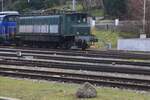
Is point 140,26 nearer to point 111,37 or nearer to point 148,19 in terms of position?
point 148,19

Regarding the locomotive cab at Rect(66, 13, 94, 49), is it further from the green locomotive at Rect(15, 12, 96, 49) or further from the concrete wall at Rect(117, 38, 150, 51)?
the concrete wall at Rect(117, 38, 150, 51)

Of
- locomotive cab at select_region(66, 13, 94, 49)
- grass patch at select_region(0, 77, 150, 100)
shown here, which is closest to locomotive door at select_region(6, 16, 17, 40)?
locomotive cab at select_region(66, 13, 94, 49)

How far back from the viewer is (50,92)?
47.3 ft

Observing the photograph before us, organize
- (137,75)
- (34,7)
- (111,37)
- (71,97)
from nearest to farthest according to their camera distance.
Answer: (71,97), (137,75), (111,37), (34,7)

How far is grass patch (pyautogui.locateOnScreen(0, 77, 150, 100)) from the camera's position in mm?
13434

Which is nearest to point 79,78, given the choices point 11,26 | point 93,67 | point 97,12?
point 93,67

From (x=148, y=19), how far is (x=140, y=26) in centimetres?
222

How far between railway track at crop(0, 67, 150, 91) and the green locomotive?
17.2 metres

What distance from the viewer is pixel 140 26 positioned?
65.3m

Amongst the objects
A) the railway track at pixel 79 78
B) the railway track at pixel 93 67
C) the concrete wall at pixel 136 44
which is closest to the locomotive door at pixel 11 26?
the concrete wall at pixel 136 44

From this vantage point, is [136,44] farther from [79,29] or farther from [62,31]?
[62,31]

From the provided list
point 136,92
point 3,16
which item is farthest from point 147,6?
point 136,92

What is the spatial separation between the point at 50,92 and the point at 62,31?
972 inches

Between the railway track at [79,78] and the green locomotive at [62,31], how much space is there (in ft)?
56.4
